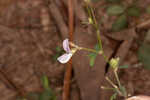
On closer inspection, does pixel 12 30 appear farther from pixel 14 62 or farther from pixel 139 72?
pixel 139 72

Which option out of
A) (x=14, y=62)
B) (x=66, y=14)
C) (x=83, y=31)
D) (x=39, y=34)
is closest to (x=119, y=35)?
(x=83, y=31)

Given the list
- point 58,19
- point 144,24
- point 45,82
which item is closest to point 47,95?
point 45,82

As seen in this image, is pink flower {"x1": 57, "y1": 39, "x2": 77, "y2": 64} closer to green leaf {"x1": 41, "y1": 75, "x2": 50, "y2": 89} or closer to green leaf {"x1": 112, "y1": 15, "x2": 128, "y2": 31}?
green leaf {"x1": 41, "y1": 75, "x2": 50, "y2": 89}

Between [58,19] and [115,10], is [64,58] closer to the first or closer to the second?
[115,10]

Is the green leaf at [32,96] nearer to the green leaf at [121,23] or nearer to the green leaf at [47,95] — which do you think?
the green leaf at [47,95]

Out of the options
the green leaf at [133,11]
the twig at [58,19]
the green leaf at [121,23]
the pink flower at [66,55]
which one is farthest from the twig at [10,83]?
the green leaf at [133,11]

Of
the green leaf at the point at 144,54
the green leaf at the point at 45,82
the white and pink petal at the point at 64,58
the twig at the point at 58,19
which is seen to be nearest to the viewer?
the white and pink petal at the point at 64,58

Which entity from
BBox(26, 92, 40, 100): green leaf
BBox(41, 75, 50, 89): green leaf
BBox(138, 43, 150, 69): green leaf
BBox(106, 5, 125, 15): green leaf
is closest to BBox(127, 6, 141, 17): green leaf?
BBox(106, 5, 125, 15): green leaf

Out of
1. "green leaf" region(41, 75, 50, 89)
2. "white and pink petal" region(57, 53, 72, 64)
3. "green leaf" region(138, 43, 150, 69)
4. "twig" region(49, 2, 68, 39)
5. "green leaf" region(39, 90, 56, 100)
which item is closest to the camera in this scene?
"white and pink petal" region(57, 53, 72, 64)
